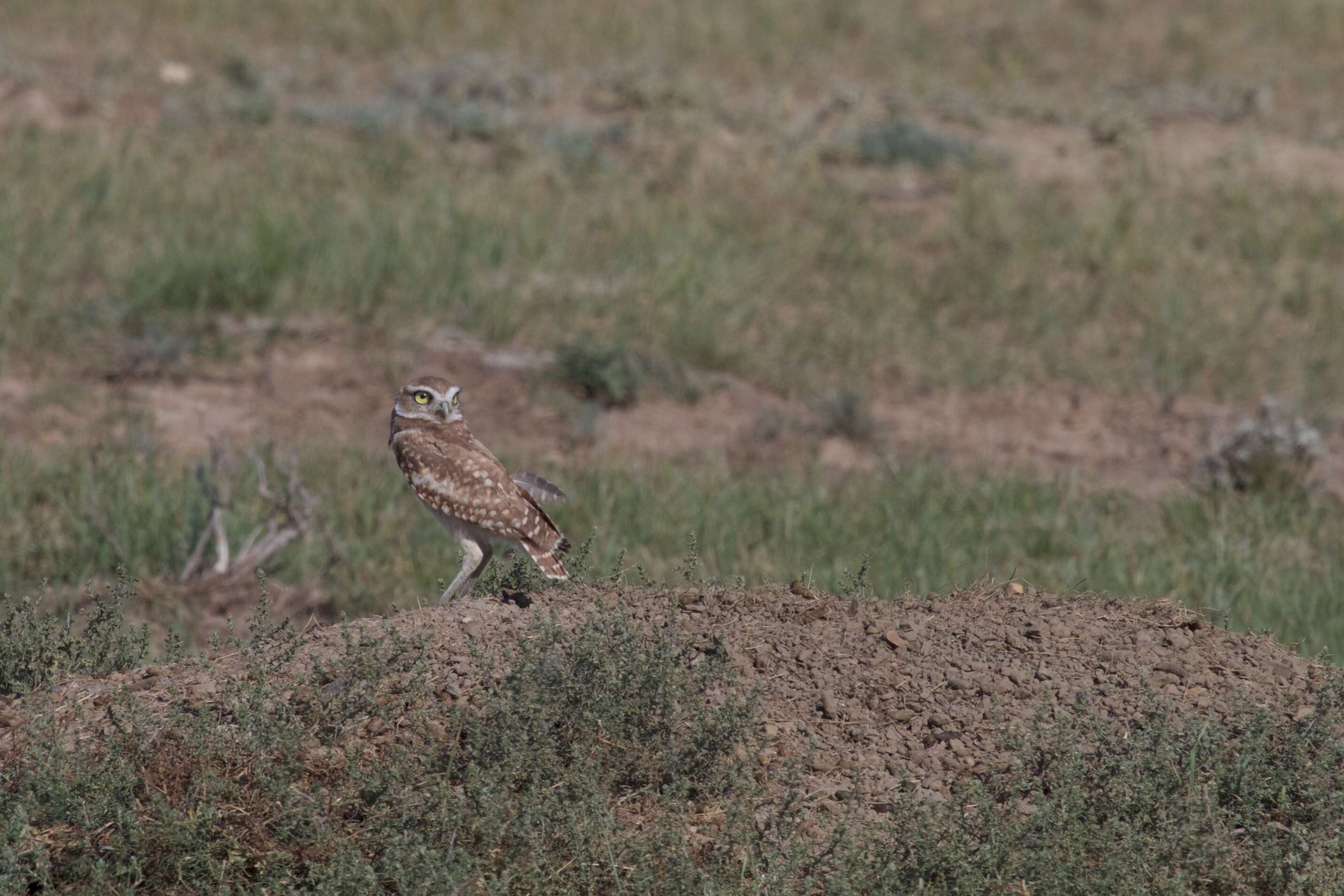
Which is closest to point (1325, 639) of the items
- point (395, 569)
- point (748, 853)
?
point (748, 853)

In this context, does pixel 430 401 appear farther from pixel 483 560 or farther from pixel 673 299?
pixel 673 299

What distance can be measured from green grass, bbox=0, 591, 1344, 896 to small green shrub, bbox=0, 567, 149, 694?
47cm

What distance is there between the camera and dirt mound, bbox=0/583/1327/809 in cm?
493

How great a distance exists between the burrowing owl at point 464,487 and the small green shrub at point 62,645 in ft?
3.83

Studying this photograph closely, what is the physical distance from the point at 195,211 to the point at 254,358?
215 centimetres

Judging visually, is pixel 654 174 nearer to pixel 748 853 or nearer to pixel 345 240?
pixel 345 240

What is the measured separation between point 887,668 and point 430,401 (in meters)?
2.23

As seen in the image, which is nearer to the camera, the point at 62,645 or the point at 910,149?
the point at 62,645

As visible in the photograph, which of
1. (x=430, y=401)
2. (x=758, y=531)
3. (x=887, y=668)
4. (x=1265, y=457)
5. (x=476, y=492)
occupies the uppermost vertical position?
(x=430, y=401)

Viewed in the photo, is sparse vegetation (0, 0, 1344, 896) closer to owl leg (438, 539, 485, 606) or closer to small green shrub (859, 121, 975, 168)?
small green shrub (859, 121, 975, 168)

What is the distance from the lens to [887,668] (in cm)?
520

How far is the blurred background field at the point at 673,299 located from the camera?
27.1 ft

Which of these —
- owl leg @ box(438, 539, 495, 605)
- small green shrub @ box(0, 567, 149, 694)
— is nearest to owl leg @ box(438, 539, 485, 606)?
owl leg @ box(438, 539, 495, 605)

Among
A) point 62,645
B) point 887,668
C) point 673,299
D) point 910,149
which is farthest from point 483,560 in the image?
point 910,149
